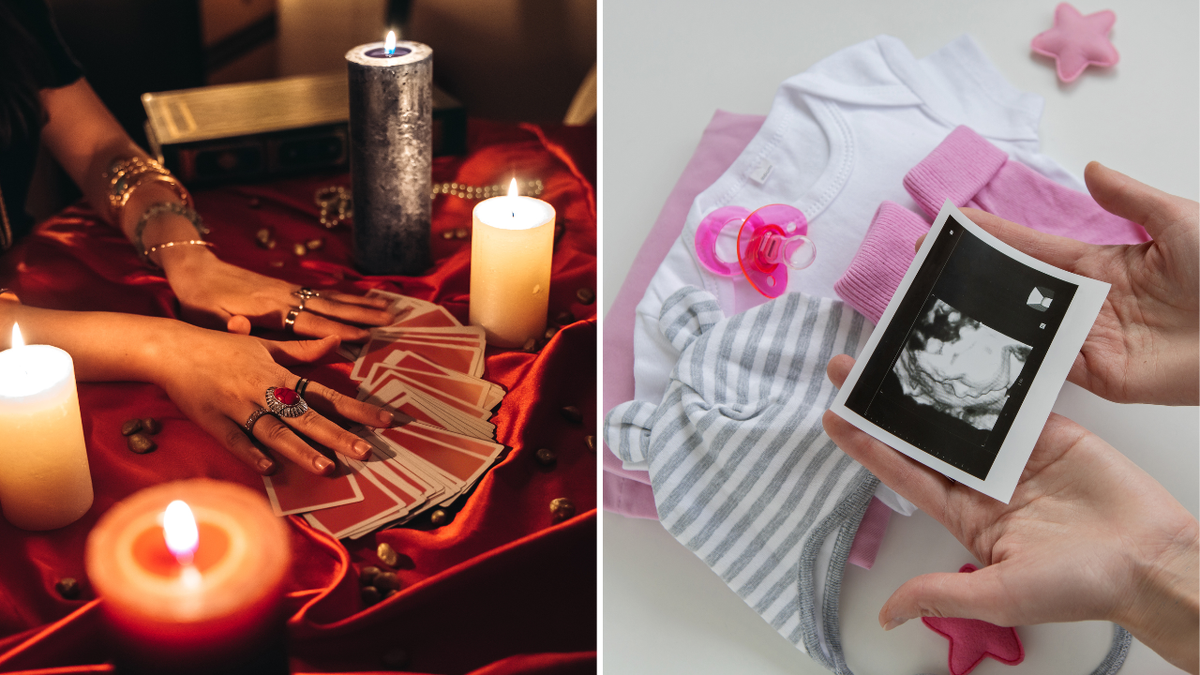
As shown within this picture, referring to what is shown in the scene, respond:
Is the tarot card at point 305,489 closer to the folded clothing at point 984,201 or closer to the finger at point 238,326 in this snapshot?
the finger at point 238,326

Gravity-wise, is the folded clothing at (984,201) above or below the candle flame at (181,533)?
above

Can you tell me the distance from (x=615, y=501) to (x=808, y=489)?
16 cm

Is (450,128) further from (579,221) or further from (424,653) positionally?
(424,653)

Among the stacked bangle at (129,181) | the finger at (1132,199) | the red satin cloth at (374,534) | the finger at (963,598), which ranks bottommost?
the finger at (963,598)

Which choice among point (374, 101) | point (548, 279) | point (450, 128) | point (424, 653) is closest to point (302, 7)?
point (450, 128)

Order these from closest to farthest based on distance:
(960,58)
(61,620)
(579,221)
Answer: (61,620), (579,221), (960,58)

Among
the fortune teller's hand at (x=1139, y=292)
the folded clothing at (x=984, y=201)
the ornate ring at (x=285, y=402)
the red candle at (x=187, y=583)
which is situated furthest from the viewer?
the folded clothing at (x=984, y=201)

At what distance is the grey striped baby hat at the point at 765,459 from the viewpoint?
2.03 ft

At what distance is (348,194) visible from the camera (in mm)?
729

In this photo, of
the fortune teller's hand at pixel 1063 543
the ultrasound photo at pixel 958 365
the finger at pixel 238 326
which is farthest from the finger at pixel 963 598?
the finger at pixel 238 326

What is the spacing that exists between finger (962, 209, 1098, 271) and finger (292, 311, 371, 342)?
558mm

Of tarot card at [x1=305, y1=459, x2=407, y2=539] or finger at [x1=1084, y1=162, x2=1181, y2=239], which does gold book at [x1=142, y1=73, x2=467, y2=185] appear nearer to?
tarot card at [x1=305, y1=459, x2=407, y2=539]

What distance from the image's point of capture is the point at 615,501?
0.69 meters

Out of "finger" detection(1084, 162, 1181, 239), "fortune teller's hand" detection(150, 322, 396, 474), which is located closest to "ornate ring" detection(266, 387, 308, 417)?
"fortune teller's hand" detection(150, 322, 396, 474)
